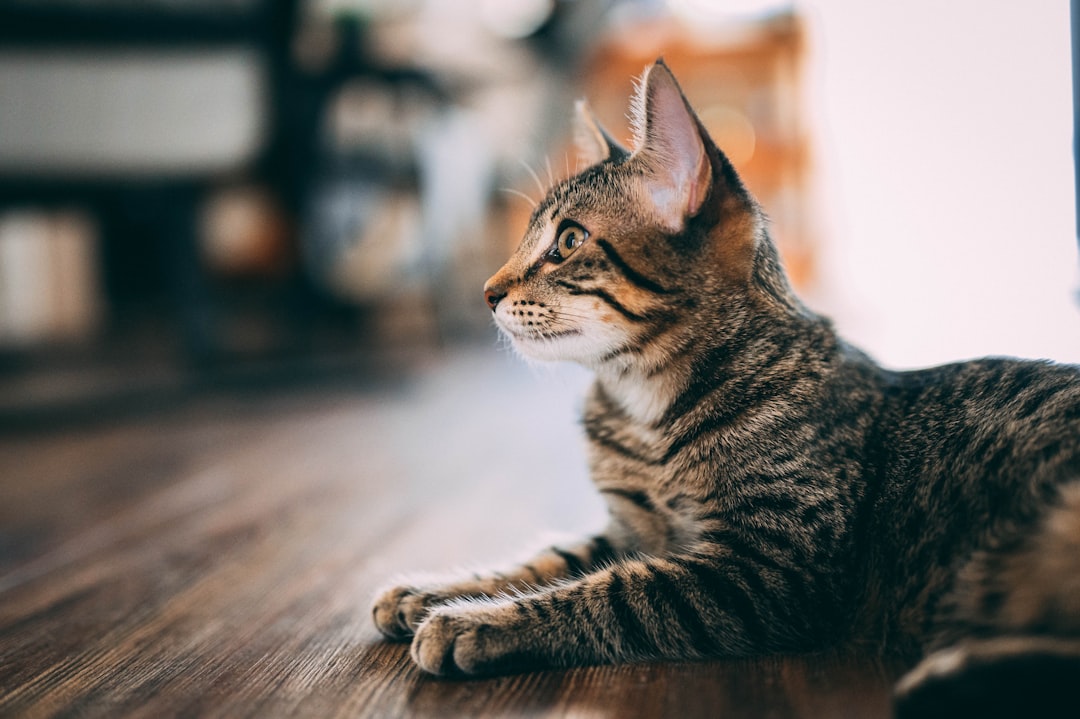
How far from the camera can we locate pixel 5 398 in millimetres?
2672

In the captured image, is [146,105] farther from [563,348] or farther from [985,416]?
[985,416]

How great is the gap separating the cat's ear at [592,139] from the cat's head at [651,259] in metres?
0.13

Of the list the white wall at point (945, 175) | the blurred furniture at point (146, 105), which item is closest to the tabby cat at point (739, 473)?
the white wall at point (945, 175)

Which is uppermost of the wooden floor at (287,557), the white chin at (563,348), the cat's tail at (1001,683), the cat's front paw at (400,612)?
the white chin at (563,348)

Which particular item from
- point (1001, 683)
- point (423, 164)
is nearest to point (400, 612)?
point (1001, 683)

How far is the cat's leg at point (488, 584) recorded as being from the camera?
3.06 ft

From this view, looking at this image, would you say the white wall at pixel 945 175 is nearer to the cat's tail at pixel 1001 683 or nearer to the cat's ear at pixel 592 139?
the cat's ear at pixel 592 139

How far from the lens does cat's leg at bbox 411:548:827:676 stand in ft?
2.68

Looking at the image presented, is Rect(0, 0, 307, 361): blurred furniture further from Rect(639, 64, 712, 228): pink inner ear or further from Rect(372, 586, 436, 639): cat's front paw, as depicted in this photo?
Rect(372, 586, 436, 639): cat's front paw

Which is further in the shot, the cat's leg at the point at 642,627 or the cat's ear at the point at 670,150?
the cat's ear at the point at 670,150

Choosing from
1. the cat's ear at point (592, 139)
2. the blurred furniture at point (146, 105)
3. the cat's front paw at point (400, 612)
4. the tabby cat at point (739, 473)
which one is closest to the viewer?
the tabby cat at point (739, 473)

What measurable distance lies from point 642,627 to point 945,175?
2.70 metres

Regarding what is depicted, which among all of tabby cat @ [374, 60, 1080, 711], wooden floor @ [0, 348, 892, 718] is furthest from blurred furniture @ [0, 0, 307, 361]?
tabby cat @ [374, 60, 1080, 711]

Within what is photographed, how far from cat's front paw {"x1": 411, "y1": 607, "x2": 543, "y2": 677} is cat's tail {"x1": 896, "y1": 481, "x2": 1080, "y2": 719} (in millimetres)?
321
